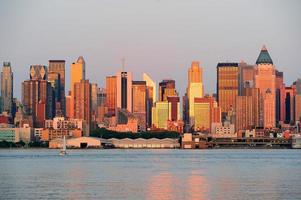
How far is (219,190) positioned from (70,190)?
9126 millimetres

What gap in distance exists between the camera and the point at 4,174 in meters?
79.7

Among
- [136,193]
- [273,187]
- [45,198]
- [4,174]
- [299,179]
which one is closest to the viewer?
[45,198]

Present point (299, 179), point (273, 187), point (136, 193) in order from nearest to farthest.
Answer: point (136, 193) → point (273, 187) → point (299, 179)

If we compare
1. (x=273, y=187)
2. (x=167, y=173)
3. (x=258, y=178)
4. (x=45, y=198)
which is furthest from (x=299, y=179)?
(x=45, y=198)

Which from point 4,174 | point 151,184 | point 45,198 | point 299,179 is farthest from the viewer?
point 4,174

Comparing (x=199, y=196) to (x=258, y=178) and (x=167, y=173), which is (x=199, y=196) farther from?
(x=167, y=173)

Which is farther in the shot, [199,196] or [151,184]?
[151,184]

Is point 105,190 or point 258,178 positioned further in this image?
point 258,178

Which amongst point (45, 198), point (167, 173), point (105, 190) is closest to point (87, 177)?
point (167, 173)

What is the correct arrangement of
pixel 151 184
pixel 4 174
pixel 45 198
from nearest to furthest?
pixel 45 198
pixel 151 184
pixel 4 174

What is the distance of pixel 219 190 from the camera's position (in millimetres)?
58594

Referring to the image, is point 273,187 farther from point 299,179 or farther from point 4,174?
point 4,174

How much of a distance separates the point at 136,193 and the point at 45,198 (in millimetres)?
6064

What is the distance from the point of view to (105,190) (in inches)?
2301
